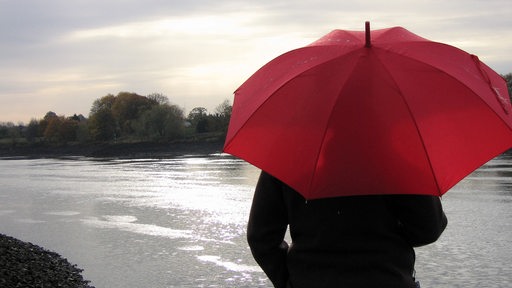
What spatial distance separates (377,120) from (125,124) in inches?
Result: 4302

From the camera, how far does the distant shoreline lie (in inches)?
3162

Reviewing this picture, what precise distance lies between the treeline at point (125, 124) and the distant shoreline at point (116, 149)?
302cm

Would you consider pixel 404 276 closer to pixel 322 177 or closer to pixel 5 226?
pixel 322 177

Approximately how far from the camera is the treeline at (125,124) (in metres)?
95.2

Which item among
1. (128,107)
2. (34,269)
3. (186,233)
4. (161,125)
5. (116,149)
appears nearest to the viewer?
(34,269)

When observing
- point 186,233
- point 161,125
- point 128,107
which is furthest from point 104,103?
point 186,233

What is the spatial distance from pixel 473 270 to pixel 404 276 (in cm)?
912

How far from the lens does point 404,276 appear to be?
86.5 inches

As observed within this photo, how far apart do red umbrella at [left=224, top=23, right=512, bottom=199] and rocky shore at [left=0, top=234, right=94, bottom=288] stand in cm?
739

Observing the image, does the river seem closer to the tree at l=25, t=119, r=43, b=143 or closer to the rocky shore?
the rocky shore

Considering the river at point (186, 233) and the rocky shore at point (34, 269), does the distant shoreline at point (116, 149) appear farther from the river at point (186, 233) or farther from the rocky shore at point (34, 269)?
the rocky shore at point (34, 269)

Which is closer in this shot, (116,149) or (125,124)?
(116,149)

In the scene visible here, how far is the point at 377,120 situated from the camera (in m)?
2.08

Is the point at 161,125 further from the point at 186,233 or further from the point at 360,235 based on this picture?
the point at 360,235
